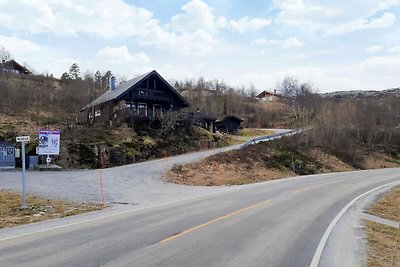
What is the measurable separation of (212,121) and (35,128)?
85.6 feet

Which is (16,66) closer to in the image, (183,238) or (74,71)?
(74,71)

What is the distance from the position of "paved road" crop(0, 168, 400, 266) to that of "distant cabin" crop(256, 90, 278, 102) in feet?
365

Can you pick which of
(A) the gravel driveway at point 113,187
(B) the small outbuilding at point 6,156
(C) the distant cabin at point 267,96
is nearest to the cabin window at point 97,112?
(B) the small outbuilding at point 6,156

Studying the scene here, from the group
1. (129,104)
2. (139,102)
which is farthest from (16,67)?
(129,104)

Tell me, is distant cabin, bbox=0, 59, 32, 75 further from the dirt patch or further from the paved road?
the paved road

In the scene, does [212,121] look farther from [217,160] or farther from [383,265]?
[383,265]

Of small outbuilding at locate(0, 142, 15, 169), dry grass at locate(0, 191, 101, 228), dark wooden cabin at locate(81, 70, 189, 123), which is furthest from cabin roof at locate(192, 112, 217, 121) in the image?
dry grass at locate(0, 191, 101, 228)

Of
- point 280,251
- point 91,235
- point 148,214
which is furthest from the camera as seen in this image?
point 148,214

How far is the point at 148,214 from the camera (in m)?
13.4

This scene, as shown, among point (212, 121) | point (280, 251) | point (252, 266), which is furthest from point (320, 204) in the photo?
point (212, 121)

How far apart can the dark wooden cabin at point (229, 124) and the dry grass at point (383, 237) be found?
50124 mm

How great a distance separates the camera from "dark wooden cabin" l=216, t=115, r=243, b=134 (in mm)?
70062

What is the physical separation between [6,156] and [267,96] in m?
110

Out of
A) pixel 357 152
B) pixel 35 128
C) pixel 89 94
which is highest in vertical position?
pixel 89 94
